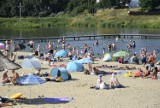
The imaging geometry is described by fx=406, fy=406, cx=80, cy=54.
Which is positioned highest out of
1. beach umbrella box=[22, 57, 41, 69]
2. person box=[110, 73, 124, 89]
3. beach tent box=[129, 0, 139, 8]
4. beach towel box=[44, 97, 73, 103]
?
A: beach tent box=[129, 0, 139, 8]

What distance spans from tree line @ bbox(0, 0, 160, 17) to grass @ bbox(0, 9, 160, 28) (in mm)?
5174

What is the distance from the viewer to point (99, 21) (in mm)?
121000

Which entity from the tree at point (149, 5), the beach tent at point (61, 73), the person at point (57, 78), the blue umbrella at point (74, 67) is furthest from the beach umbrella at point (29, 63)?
the tree at point (149, 5)

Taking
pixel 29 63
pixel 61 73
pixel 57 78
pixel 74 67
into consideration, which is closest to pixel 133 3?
pixel 74 67

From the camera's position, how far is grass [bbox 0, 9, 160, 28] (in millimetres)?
114000

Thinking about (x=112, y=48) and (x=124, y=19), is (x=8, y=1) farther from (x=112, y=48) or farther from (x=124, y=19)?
(x=112, y=48)

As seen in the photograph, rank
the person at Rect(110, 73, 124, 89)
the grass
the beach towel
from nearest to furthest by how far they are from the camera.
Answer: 1. the beach towel
2. the person at Rect(110, 73, 124, 89)
3. the grass

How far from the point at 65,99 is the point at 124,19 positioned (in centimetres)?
9825

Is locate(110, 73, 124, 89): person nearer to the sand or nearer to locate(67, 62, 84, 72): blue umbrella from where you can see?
the sand

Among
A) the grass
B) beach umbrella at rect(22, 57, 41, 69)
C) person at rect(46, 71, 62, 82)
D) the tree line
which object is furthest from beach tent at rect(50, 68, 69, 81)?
the tree line

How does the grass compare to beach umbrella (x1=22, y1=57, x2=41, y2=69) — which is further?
the grass

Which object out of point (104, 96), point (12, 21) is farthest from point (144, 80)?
point (12, 21)

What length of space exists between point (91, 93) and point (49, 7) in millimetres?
129564

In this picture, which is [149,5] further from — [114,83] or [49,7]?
[114,83]
